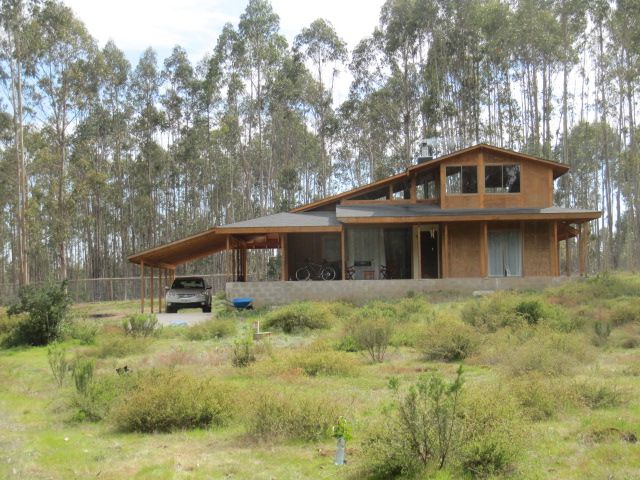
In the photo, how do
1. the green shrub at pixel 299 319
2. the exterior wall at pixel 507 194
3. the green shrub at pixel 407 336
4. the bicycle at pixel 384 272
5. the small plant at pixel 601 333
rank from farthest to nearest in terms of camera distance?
the bicycle at pixel 384 272 < the exterior wall at pixel 507 194 < the green shrub at pixel 299 319 < the green shrub at pixel 407 336 < the small plant at pixel 601 333

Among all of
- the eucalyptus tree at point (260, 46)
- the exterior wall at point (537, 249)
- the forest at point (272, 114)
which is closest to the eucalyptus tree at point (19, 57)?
the forest at point (272, 114)

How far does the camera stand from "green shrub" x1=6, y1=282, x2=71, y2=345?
16.7 m

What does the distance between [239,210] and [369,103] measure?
1687 centimetres

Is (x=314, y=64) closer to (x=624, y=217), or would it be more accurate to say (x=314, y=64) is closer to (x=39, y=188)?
(x=39, y=188)

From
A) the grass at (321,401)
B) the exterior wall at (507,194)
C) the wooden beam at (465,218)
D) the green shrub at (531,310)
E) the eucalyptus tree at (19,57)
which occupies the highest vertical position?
the eucalyptus tree at (19,57)

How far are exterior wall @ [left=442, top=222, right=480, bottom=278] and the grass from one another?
10111 millimetres

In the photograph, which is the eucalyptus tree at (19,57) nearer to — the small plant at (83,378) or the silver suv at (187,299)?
the silver suv at (187,299)

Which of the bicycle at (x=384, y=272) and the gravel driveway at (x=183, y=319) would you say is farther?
the bicycle at (x=384, y=272)

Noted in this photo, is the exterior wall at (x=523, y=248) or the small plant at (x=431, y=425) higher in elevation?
the exterior wall at (x=523, y=248)

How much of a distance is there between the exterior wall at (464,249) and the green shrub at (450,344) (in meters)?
13.5

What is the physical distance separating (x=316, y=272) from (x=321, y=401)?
19.1 metres

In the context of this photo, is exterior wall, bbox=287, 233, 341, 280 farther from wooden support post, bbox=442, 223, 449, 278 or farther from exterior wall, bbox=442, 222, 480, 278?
exterior wall, bbox=442, 222, 480, 278

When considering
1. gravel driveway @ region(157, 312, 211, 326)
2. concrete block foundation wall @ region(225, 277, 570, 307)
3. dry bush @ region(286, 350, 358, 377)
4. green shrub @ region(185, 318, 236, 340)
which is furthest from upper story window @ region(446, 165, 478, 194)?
dry bush @ region(286, 350, 358, 377)

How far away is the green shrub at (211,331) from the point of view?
16.5 metres
